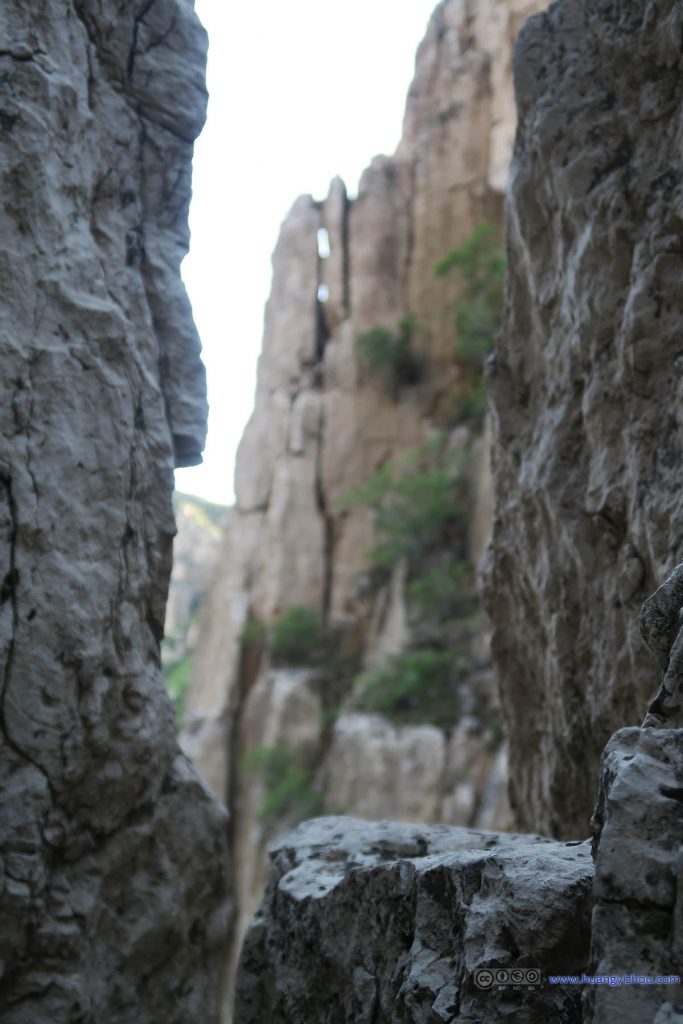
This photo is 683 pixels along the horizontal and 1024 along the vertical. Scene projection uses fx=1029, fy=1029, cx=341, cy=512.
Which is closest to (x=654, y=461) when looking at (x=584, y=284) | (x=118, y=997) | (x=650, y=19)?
(x=584, y=284)

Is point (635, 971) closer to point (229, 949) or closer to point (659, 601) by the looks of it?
point (659, 601)

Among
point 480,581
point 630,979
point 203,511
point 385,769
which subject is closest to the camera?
point 630,979

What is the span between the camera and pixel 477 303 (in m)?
27.4

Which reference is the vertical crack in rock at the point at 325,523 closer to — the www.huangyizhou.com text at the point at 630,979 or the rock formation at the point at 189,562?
the rock formation at the point at 189,562

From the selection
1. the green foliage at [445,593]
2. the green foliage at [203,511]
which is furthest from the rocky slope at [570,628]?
the green foliage at [203,511]

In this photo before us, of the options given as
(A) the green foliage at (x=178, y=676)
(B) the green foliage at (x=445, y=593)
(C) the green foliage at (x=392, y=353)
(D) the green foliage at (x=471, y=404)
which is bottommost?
(A) the green foliage at (x=178, y=676)

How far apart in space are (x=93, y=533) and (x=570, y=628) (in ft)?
9.48

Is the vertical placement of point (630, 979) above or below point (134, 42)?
below

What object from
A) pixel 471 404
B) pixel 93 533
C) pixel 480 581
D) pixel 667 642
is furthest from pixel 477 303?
pixel 667 642

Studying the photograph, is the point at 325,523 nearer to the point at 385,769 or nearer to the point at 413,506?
the point at 413,506

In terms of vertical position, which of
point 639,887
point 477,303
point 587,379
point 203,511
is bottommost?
point 203,511

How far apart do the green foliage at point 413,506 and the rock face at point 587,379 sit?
18138mm

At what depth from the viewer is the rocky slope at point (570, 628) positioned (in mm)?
3018

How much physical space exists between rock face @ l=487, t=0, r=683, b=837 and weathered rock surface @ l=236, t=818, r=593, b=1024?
4.81 ft
